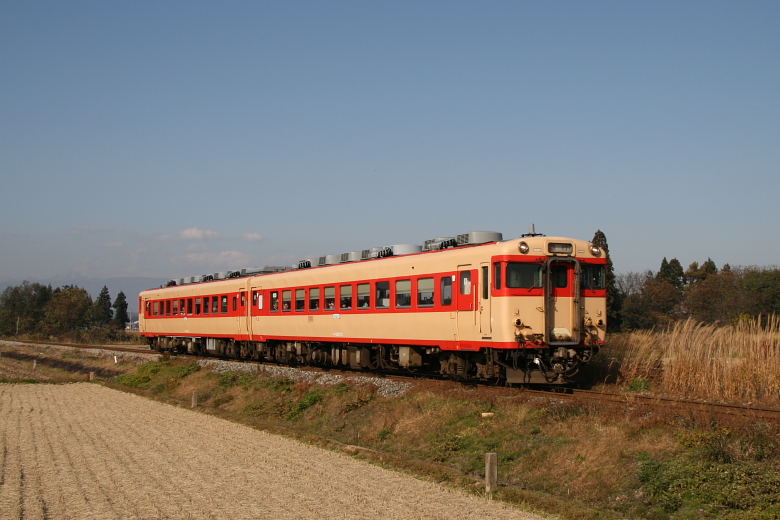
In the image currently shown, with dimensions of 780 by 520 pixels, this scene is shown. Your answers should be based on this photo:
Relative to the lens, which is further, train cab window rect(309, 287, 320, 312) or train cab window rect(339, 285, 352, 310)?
train cab window rect(309, 287, 320, 312)

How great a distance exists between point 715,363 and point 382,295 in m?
8.90

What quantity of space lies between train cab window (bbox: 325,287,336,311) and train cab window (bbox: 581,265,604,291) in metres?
8.82

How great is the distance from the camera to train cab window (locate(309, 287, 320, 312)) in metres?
23.9

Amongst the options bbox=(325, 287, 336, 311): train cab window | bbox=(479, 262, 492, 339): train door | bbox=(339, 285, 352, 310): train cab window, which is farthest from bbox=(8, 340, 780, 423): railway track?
bbox=(325, 287, 336, 311): train cab window

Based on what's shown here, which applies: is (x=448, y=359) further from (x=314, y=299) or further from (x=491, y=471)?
(x=314, y=299)

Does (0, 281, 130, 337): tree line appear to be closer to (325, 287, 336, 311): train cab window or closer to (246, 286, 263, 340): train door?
(246, 286, 263, 340): train door

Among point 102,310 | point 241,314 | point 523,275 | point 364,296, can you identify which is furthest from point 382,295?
point 102,310

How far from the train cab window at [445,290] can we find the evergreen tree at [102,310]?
116m

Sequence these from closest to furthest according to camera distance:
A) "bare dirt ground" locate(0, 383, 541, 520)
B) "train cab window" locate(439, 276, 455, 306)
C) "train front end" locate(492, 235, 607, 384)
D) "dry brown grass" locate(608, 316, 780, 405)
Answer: "bare dirt ground" locate(0, 383, 541, 520)
"dry brown grass" locate(608, 316, 780, 405)
"train front end" locate(492, 235, 607, 384)
"train cab window" locate(439, 276, 455, 306)

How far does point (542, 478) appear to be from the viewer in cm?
1122

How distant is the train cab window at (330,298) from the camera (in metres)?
22.9

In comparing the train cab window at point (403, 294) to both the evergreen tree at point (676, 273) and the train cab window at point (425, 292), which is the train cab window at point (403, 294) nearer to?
the train cab window at point (425, 292)

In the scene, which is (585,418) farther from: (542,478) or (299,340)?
(299,340)

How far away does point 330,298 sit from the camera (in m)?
23.1
